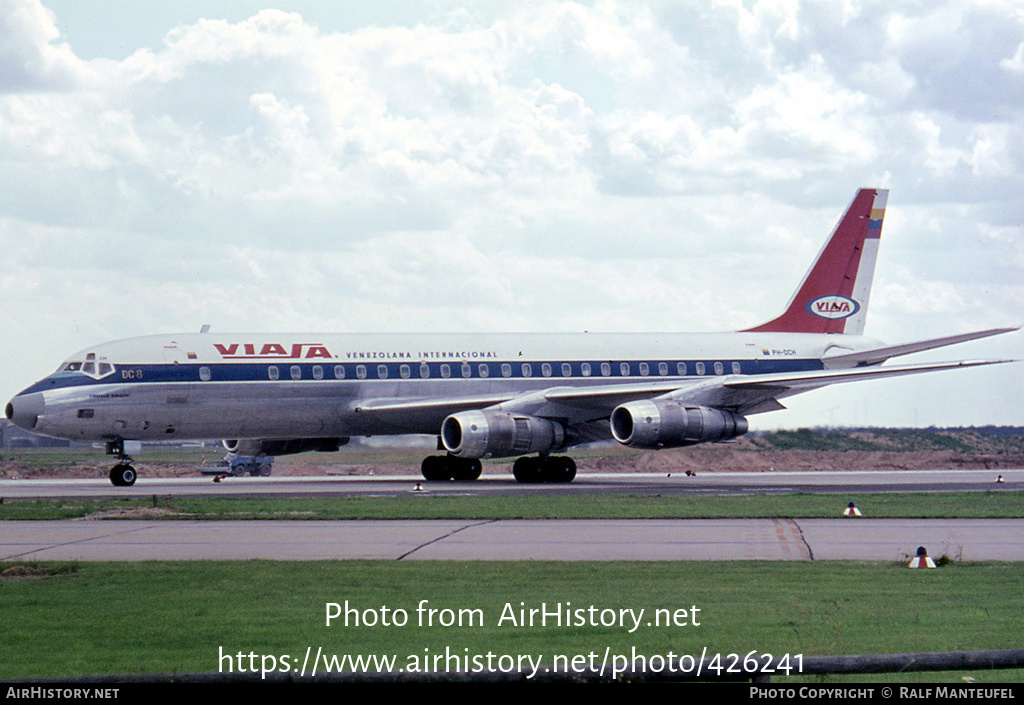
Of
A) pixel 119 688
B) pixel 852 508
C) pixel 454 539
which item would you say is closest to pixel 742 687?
pixel 119 688

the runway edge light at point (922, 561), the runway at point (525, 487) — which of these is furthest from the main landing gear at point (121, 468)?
the runway edge light at point (922, 561)

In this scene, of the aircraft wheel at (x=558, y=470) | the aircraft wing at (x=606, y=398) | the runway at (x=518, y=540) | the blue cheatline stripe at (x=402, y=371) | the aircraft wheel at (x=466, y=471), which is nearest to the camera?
the runway at (x=518, y=540)

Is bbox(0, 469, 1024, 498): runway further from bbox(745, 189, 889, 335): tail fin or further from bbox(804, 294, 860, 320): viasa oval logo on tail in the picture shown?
bbox(804, 294, 860, 320): viasa oval logo on tail

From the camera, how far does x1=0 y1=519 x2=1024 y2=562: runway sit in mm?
15445

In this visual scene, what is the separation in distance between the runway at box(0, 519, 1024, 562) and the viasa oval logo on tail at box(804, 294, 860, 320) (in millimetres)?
23248

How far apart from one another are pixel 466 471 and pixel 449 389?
3.09 meters

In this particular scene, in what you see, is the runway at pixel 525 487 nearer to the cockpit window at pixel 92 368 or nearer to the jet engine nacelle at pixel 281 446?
the jet engine nacelle at pixel 281 446

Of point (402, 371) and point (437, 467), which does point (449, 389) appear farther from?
point (437, 467)

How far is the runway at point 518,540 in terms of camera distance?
15445mm

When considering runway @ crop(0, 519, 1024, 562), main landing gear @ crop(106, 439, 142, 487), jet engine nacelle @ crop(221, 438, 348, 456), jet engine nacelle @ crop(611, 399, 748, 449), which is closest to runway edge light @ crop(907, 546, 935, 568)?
runway @ crop(0, 519, 1024, 562)

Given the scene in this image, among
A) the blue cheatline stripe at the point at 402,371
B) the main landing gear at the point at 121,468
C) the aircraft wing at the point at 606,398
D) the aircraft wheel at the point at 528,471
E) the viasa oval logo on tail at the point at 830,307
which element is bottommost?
the aircraft wheel at the point at 528,471

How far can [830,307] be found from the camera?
142 ft

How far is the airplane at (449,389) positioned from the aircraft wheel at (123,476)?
40mm

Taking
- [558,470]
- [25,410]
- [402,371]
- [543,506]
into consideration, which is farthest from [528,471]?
[25,410]
